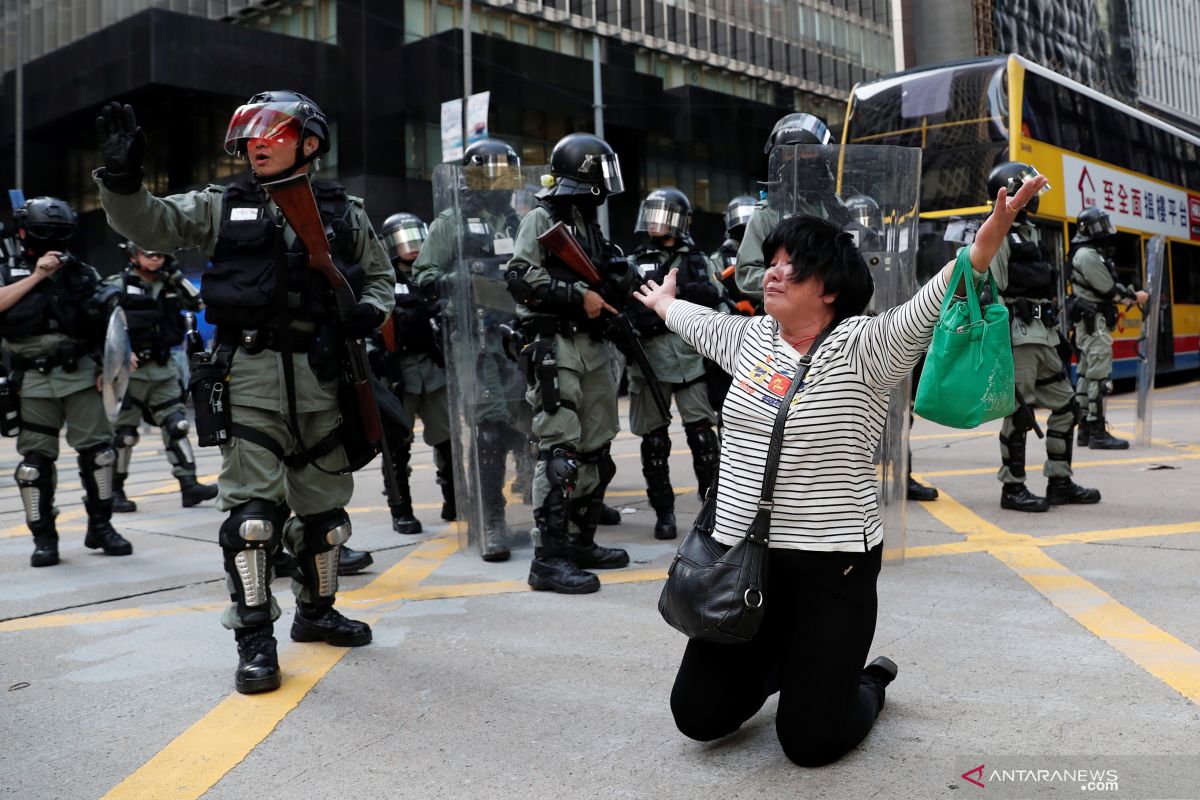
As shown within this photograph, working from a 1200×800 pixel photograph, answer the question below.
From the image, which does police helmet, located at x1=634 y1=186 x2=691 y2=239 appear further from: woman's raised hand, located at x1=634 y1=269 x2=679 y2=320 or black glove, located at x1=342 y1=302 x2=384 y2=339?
black glove, located at x1=342 y1=302 x2=384 y2=339

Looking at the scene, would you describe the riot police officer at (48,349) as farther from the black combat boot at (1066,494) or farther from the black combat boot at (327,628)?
the black combat boot at (1066,494)

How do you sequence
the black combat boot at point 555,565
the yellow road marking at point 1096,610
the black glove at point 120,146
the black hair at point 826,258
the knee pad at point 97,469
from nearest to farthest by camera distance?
the black hair at point 826,258 < the black glove at point 120,146 < the yellow road marking at point 1096,610 < the black combat boot at point 555,565 < the knee pad at point 97,469

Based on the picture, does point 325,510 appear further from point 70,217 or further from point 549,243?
point 70,217

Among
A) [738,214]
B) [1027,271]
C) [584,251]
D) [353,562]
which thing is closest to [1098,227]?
[1027,271]

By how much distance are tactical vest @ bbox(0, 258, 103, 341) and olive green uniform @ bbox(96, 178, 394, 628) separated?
244 centimetres

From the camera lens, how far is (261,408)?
3.49 metres

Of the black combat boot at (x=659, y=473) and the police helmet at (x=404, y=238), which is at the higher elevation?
the police helmet at (x=404, y=238)

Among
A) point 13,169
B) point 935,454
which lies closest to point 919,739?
point 935,454

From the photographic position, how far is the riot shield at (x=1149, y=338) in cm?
902

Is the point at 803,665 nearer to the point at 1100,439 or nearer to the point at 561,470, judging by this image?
the point at 561,470

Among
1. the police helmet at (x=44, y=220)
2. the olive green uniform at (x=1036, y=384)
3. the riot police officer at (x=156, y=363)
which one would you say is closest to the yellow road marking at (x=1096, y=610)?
the olive green uniform at (x=1036, y=384)

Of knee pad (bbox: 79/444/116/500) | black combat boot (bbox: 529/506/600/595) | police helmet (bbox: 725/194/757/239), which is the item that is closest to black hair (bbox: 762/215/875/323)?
black combat boot (bbox: 529/506/600/595)

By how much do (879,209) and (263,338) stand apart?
2793 mm

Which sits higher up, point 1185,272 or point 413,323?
point 1185,272
